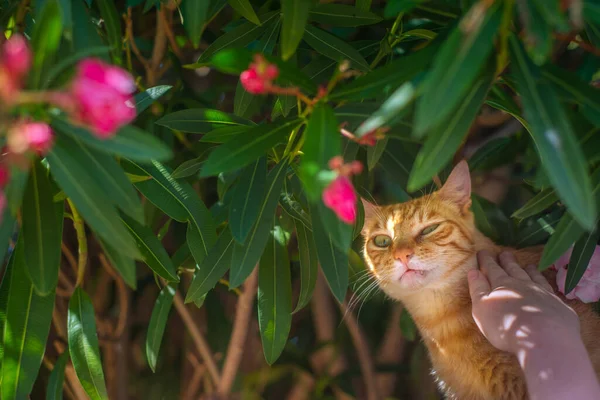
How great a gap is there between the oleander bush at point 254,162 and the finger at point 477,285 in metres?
0.17

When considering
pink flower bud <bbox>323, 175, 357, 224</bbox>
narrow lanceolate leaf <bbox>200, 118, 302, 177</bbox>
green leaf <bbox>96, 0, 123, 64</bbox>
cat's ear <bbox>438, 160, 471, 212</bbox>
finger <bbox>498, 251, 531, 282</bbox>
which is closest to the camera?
pink flower bud <bbox>323, 175, 357, 224</bbox>

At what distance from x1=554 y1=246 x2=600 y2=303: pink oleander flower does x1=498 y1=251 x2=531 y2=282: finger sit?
3.5 inches

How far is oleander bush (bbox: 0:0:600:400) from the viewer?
0.79m

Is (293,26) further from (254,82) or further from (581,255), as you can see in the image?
(581,255)

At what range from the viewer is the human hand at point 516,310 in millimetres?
1163

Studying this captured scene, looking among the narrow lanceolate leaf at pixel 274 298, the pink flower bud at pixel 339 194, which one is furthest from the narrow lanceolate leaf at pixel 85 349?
the pink flower bud at pixel 339 194

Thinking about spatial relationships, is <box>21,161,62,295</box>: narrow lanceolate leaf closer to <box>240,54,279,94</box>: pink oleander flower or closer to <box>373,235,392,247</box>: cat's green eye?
<box>240,54,279,94</box>: pink oleander flower

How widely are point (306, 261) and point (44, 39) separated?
2.47 ft

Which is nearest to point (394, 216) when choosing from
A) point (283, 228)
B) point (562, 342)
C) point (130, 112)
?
point (283, 228)

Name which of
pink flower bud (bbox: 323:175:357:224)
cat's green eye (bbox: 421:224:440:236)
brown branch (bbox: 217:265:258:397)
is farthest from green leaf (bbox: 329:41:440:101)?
brown branch (bbox: 217:265:258:397)

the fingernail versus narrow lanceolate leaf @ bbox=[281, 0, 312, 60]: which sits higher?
narrow lanceolate leaf @ bbox=[281, 0, 312, 60]

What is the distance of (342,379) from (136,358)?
0.69 meters

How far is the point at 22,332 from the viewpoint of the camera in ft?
4.02

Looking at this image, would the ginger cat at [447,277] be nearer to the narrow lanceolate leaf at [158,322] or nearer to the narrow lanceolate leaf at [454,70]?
the narrow lanceolate leaf at [158,322]
